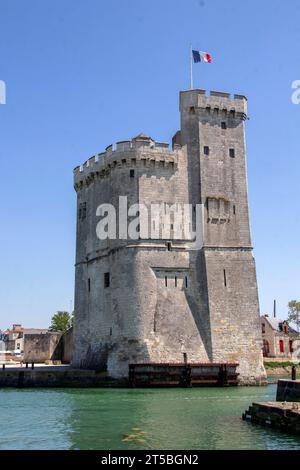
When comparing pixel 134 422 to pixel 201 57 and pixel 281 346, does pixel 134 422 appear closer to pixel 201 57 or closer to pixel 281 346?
pixel 201 57

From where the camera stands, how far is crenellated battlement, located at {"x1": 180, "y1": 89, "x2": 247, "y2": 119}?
35.2 m

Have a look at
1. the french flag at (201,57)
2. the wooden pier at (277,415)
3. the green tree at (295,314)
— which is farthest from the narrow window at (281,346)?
the wooden pier at (277,415)

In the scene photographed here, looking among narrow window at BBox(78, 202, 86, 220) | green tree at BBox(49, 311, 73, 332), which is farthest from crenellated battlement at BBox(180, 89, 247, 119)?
green tree at BBox(49, 311, 73, 332)

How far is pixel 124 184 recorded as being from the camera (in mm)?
33906

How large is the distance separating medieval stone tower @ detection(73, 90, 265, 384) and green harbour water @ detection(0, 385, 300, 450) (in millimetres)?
4946

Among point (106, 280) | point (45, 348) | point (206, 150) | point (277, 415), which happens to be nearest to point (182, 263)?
point (106, 280)

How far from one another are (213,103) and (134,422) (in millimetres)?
23410

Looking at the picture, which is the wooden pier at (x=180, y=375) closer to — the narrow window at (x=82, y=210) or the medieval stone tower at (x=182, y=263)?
the medieval stone tower at (x=182, y=263)

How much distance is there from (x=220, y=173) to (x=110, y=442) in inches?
914

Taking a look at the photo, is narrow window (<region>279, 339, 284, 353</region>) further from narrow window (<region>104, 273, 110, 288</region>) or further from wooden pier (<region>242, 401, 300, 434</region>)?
wooden pier (<region>242, 401, 300, 434</region>)
